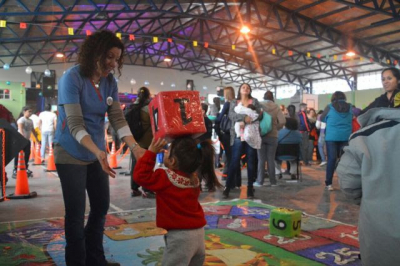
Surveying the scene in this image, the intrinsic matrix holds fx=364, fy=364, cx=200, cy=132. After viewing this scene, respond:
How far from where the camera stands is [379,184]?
1.54 m

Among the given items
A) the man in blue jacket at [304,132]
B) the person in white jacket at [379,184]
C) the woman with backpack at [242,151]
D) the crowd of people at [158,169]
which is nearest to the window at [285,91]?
the man in blue jacket at [304,132]

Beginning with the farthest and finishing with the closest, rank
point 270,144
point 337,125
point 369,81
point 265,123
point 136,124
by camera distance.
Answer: point 369,81, point 270,144, point 265,123, point 337,125, point 136,124

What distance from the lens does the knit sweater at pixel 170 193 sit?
2.00 meters

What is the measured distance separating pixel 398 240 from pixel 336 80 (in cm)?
3013

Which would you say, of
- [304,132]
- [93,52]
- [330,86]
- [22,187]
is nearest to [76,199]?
[93,52]

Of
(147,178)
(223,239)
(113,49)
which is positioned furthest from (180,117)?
(223,239)

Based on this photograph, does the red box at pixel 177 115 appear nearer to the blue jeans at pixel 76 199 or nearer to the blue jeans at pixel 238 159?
the blue jeans at pixel 76 199

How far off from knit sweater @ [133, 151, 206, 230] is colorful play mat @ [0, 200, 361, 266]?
96 cm

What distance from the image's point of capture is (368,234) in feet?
5.25

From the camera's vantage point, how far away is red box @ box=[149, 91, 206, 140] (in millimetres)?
2082

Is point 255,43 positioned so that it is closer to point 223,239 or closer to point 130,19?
point 130,19

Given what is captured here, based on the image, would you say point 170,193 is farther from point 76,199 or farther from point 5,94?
point 5,94

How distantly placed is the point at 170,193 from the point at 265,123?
15.3 feet

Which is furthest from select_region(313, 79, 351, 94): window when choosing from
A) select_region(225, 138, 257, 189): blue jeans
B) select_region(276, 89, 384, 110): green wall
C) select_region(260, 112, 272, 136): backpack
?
select_region(225, 138, 257, 189): blue jeans
